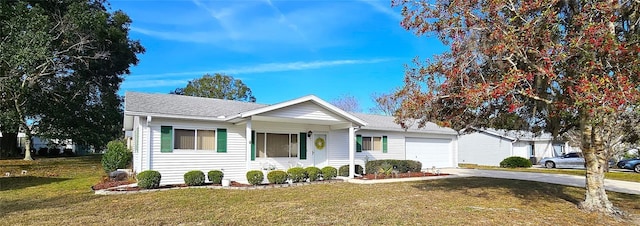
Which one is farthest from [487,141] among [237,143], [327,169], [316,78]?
[237,143]

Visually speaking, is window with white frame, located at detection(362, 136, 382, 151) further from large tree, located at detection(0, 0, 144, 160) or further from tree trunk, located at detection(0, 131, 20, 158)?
tree trunk, located at detection(0, 131, 20, 158)

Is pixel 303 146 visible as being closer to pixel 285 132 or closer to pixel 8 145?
pixel 285 132

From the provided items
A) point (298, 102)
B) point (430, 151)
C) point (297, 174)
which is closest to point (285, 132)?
point (298, 102)

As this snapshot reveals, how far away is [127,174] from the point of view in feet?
46.8

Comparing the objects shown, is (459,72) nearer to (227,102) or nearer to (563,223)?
(563,223)

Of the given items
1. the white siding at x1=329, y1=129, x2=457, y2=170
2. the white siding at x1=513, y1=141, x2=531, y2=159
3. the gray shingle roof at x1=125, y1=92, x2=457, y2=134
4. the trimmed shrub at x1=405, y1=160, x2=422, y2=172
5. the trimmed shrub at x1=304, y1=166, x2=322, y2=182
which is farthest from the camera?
the white siding at x1=513, y1=141, x2=531, y2=159

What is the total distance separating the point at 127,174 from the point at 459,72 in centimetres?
1249

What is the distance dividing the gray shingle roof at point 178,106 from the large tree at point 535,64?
8.12 meters

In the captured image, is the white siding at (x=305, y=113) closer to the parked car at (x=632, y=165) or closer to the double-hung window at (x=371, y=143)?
the double-hung window at (x=371, y=143)

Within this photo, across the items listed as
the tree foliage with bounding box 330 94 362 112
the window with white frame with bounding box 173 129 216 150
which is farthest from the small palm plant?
the tree foliage with bounding box 330 94 362 112

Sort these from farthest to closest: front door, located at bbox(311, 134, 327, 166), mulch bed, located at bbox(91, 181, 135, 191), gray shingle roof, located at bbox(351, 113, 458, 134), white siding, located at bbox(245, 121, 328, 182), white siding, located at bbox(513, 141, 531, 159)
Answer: white siding, located at bbox(513, 141, 531, 159), gray shingle roof, located at bbox(351, 113, 458, 134), front door, located at bbox(311, 134, 327, 166), white siding, located at bbox(245, 121, 328, 182), mulch bed, located at bbox(91, 181, 135, 191)

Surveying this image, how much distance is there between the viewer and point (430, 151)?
75.5 ft

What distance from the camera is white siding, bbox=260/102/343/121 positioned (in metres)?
14.4

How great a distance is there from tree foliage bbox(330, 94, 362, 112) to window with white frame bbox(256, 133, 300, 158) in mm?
27335
